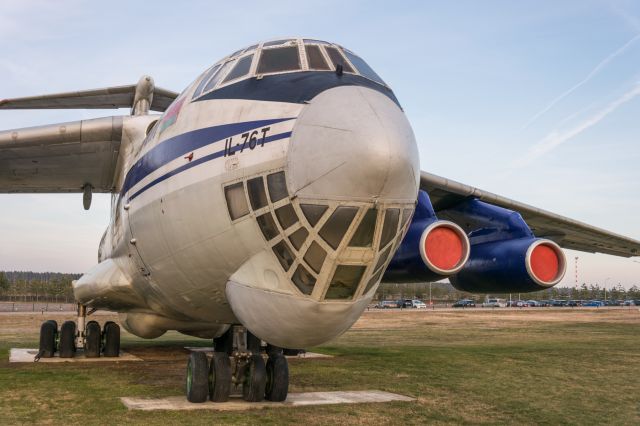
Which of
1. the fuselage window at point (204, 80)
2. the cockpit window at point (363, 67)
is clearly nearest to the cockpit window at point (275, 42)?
the cockpit window at point (363, 67)

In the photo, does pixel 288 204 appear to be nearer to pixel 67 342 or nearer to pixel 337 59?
pixel 337 59

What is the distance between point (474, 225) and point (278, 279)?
6052 millimetres

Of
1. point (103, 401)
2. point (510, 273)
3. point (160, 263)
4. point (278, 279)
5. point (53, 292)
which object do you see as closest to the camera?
point (278, 279)

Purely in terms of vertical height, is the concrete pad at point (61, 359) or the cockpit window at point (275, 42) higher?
the cockpit window at point (275, 42)

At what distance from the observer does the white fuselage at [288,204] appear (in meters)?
4.58

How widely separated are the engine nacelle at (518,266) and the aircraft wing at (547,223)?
1.07 metres

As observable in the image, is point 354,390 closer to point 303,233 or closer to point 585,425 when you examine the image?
point 585,425

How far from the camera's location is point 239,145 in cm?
527

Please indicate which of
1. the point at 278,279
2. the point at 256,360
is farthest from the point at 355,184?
the point at 256,360

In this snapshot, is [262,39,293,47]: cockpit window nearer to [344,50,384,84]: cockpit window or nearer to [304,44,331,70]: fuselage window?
[304,44,331,70]: fuselage window

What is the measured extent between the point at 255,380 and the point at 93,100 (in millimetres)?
8993

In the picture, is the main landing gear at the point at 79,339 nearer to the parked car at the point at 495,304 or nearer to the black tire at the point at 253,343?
the black tire at the point at 253,343

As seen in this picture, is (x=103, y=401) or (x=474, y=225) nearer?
(x=103, y=401)

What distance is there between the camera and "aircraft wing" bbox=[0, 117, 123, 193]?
10.5 meters
